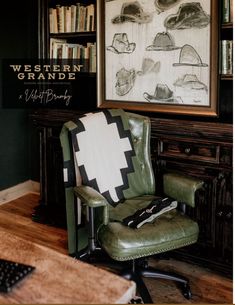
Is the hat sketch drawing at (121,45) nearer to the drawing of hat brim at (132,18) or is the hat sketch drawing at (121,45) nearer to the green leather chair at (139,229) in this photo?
the drawing of hat brim at (132,18)

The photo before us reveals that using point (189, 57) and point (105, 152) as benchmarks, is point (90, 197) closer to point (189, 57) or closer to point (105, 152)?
point (105, 152)

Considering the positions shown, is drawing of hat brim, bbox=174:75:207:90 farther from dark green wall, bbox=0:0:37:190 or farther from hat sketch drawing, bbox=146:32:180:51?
dark green wall, bbox=0:0:37:190

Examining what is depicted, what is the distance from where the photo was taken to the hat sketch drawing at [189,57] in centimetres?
272

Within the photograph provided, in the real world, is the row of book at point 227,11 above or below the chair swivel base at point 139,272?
above

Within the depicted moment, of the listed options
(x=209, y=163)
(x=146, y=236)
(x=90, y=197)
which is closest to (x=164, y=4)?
(x=209, y=163)

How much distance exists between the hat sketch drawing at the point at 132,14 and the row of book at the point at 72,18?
9.9 inches

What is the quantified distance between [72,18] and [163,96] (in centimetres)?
98

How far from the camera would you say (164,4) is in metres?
2.81

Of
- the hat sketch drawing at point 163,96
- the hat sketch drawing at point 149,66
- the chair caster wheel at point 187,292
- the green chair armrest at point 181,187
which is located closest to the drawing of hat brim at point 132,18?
the hat sketch drawing at point 149,66

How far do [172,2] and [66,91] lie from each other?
120 cm

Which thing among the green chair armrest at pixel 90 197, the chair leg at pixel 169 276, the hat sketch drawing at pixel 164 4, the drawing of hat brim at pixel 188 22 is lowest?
the chair leg at pixel 169 276

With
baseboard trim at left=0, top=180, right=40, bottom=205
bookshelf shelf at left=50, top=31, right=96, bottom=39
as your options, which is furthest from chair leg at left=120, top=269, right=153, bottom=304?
baseboard trim at left=0, top=180, right=40, bottom=205

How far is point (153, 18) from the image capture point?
2.87 m

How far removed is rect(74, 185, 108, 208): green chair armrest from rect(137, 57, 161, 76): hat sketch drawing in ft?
3.43
